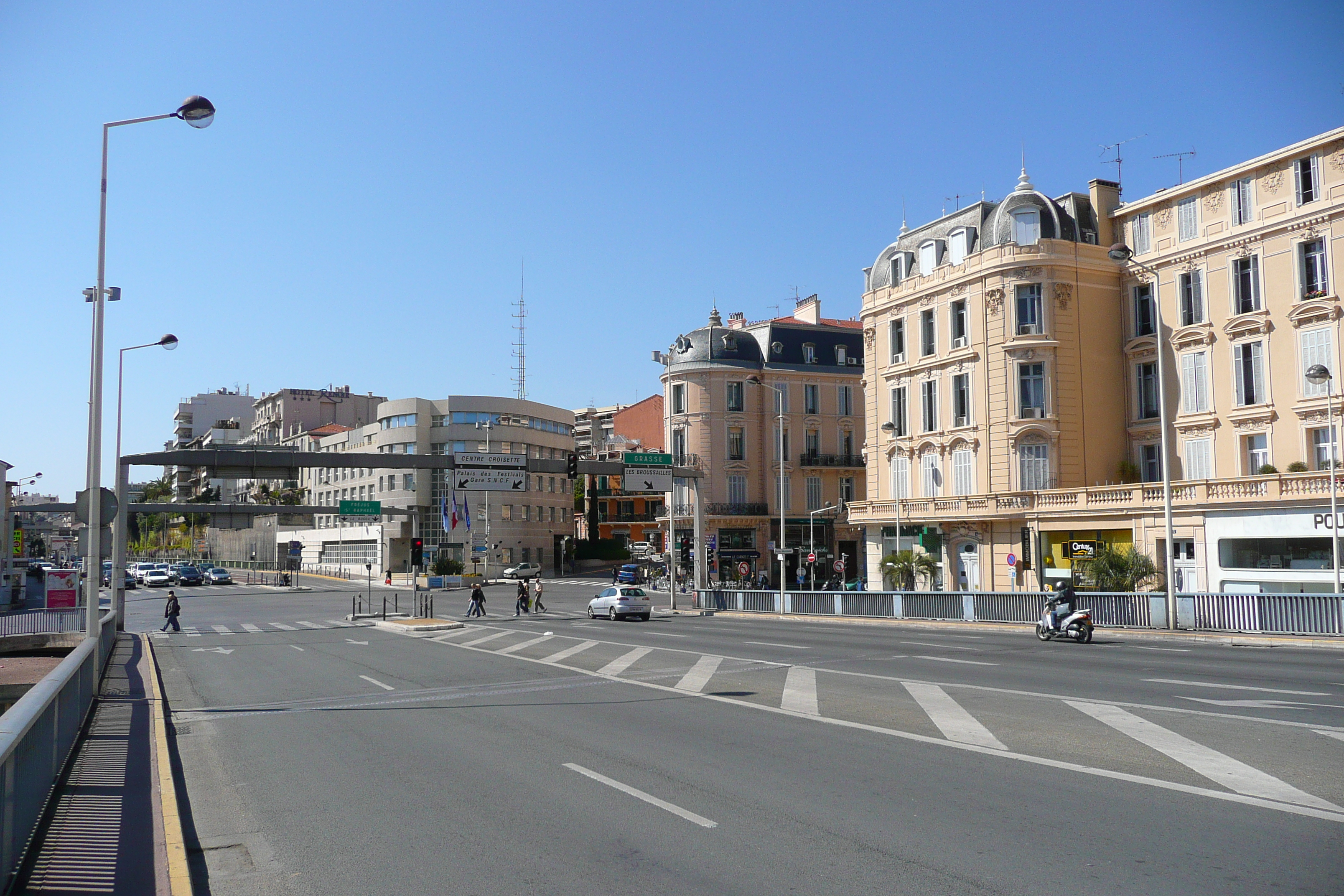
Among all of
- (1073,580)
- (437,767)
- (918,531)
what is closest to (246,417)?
(918,531)

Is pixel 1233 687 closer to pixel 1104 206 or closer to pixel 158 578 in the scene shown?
pixel 1104 206

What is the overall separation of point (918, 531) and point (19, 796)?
42649mm

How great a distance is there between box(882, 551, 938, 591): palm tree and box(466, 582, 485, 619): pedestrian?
17.6 meters

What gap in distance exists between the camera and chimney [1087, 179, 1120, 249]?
142 feet

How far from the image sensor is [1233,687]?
14836 mm

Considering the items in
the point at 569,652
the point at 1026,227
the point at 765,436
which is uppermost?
the point at 1026,227

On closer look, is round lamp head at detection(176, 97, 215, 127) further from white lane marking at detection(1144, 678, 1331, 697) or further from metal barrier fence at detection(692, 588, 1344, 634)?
metal barrier fence at detection(692, 588, 1344, 634)

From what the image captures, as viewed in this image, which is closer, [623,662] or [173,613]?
[623,662]

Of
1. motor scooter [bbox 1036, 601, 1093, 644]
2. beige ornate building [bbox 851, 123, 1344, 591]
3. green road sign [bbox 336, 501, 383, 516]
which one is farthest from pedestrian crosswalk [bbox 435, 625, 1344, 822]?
green road sign [bbox 336, 501, 383, 516]

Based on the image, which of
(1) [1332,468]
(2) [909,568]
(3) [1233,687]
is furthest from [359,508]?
(3) [1233,687]

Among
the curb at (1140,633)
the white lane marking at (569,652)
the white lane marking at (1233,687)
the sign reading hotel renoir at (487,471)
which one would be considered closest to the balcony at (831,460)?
the curb at (1140,633)

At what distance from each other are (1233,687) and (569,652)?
14.6 m

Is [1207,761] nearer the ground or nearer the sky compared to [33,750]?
nearer the ground

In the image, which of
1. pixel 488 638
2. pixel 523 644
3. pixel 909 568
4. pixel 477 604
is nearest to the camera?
pixel 523 644
